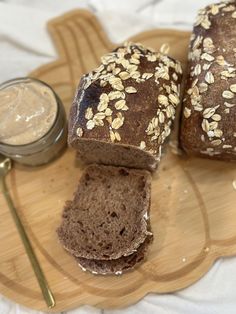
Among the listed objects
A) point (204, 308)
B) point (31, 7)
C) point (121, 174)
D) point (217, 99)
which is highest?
point (31, 7)

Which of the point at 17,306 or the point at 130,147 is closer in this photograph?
the point at 130,147

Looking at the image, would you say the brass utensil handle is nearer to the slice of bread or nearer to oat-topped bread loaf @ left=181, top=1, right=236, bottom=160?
the slice of bread

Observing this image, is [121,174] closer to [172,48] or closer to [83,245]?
[83,245]

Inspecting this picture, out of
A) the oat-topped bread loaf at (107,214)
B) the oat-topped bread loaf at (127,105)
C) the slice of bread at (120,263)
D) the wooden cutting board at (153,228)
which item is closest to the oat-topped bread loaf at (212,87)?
the oat-topped bread loaf at (127,105)

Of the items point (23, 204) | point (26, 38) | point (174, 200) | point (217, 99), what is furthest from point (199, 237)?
point (26, 38)

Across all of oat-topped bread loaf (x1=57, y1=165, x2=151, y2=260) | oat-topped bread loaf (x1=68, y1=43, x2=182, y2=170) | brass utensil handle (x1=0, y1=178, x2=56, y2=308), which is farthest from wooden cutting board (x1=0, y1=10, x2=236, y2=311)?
oat-topped bread loaf (x1=68, y1=43, x2=182, y2=170)

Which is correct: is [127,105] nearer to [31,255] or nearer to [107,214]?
[107,214]
